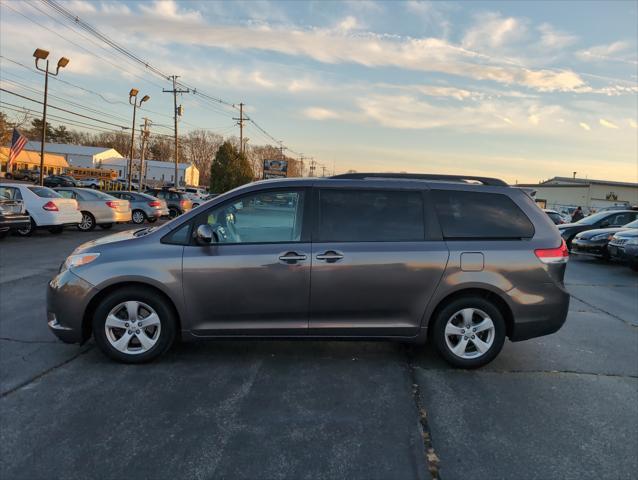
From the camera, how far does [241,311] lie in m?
4.05

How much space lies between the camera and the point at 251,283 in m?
4.00

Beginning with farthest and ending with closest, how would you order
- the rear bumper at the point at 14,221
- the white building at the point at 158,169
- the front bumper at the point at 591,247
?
the white building at the point at 158,169 → the front bumper at the point at 591,247 → the rear bumper at the point at 14,221

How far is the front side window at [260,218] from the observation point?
4.16 meters

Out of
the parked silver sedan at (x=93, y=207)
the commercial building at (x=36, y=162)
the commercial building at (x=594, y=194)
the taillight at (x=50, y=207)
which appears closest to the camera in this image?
the taillight at (x=50, y=207)

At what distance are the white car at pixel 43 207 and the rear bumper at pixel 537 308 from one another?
13.4 m

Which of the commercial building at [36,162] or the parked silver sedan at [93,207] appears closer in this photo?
the parked silver sedan at [93,207]

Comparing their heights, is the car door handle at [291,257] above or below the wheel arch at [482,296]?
above

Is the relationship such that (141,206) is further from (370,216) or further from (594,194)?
(594,194)

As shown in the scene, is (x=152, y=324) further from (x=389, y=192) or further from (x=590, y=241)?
(x=590, y=241)

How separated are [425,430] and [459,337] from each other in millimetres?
1264

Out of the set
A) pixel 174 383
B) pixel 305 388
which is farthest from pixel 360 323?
pixel 174 383

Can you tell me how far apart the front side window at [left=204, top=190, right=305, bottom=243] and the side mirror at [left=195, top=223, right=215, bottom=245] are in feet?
0.58

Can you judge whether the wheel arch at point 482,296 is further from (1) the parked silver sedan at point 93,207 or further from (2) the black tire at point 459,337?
(1) the parked silver sedan at point 93,207

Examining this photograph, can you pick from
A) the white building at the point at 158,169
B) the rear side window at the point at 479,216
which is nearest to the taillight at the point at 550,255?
the rear side window at the point at 479,216
